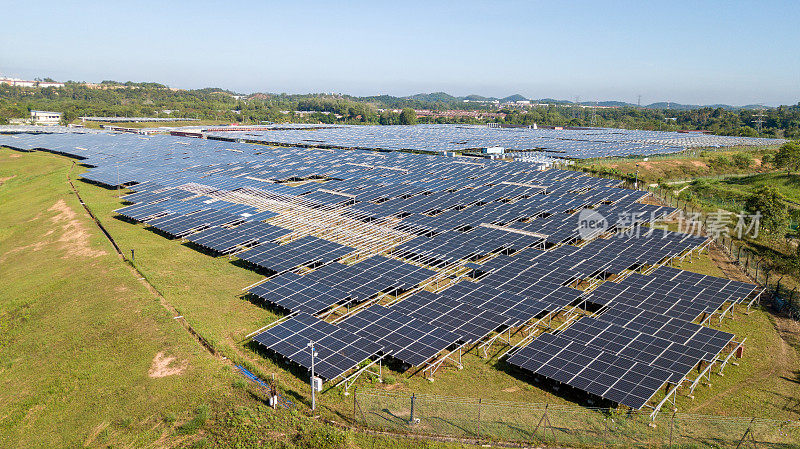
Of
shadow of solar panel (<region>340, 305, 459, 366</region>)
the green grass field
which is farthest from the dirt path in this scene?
shadow of solar panel (<region>340, 305, 459, 366</region>)

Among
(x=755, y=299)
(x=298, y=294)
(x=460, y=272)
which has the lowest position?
(x=755, y=299)

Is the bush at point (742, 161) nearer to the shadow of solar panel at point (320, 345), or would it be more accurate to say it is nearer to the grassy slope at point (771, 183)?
the grassy slope at point (771, 183)

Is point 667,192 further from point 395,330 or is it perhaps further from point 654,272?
point 395,330

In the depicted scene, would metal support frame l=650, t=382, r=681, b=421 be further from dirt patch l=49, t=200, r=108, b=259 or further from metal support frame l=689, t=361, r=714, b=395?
dirt patch l=49, t=200, r=108, b=259

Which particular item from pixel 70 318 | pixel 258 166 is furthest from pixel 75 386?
pixel 258 166

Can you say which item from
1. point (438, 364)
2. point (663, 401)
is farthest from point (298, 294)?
point (663, 401)

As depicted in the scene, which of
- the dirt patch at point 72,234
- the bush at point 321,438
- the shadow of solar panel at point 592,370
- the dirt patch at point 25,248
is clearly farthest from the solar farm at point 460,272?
the dirt patch at point 25,248

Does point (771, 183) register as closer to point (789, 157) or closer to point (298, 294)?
point (789, 157)
